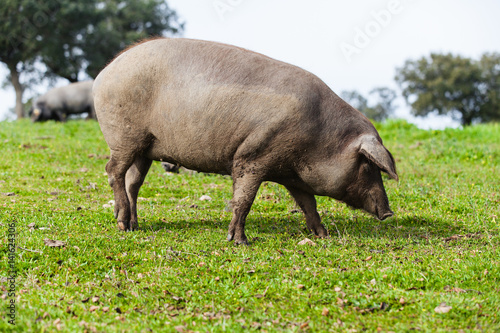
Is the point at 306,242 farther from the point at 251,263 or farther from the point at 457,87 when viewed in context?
the point at 457,87

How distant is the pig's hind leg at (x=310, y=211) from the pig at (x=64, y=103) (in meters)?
19.0

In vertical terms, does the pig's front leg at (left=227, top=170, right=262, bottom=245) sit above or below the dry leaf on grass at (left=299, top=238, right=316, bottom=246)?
above

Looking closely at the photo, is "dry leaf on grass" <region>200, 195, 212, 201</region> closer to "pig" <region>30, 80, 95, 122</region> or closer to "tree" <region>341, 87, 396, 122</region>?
"pig" <region>30, 80, 95, 122</region>

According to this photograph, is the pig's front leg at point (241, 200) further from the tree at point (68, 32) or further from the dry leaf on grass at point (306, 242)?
the tree at point (68, 32)

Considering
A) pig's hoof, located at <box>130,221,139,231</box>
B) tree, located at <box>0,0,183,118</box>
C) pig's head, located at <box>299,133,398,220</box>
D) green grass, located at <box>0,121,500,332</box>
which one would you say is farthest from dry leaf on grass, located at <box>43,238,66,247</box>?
tree, located at <box>0,0,183,118</box>

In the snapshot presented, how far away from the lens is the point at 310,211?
663 centimetres

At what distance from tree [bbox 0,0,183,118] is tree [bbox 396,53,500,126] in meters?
23.0

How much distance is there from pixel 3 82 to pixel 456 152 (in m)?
34.8

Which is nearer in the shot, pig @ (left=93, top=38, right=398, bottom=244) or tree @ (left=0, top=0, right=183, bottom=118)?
pig @ (left=93, top=38, right=398, bottom=244)

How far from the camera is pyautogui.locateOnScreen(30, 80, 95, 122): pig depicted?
77.5 ft

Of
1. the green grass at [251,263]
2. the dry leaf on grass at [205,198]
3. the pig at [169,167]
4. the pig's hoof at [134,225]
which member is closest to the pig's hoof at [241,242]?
the green grass at [251,263]

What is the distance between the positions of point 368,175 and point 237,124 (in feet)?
5.88

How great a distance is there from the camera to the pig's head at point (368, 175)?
5918 mm

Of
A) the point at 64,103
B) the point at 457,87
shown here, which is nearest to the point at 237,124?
the point at 64,103
